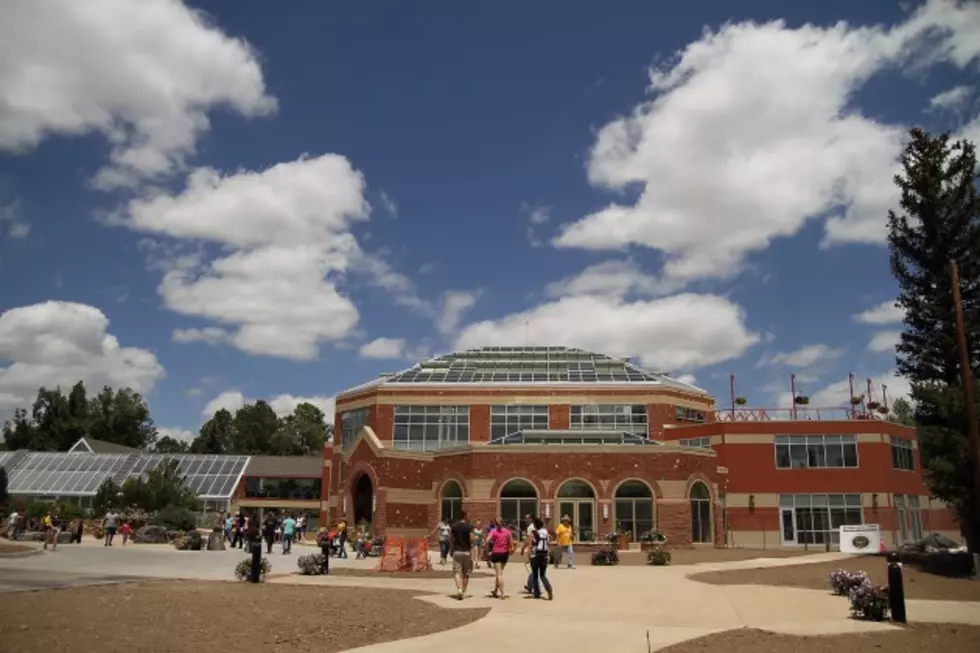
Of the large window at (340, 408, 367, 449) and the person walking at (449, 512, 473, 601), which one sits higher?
the large window at (340, 408, 367, 449)

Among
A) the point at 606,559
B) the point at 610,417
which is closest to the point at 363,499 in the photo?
the point at 610,417

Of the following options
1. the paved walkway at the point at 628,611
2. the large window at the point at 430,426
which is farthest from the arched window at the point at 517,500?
the paved walkway at the point at 628,611

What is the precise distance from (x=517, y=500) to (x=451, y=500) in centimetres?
365

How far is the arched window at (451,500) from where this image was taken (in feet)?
131

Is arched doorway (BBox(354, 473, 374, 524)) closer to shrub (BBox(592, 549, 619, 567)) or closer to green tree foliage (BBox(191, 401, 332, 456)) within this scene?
shrub (BBox(592, 549, 619, 567))

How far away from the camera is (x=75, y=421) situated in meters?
93.4

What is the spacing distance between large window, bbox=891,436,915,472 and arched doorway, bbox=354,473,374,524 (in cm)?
3007

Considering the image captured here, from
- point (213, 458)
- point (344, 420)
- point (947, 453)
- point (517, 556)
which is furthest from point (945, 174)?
point (213, 458)

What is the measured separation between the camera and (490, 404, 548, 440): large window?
4934cm

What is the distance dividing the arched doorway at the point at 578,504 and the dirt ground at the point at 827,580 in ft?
41.1

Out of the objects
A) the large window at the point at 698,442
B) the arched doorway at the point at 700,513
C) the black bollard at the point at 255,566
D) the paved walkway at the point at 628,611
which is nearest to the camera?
the paved walkway at the point at 628,611

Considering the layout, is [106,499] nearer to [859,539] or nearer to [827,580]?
[859,539]

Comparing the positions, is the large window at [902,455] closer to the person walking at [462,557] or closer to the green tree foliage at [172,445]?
the person walking at [462,557]

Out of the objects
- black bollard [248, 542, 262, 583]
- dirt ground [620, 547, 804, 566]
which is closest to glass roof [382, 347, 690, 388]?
dirt ground [620, 547, 804, 566]
